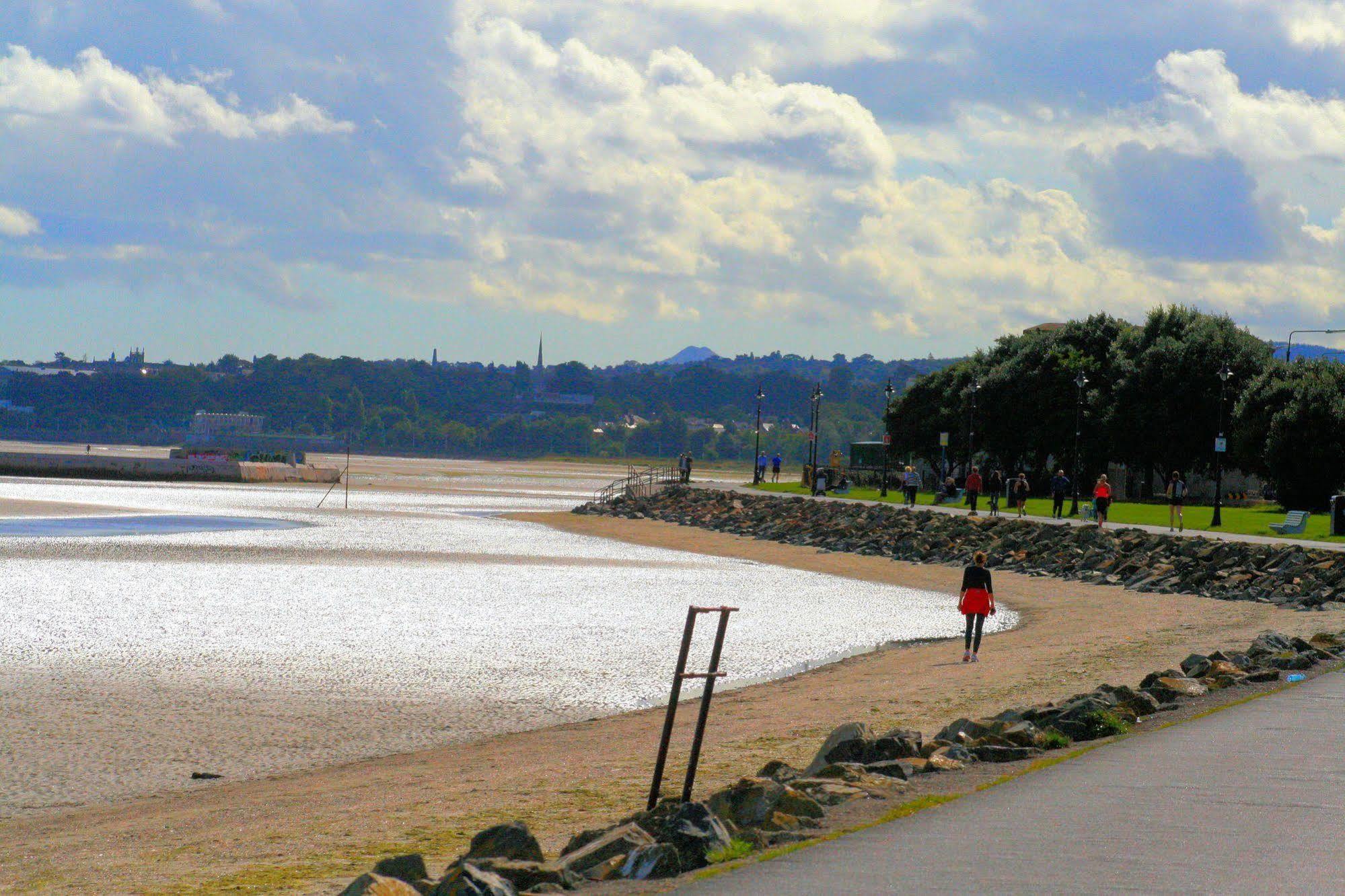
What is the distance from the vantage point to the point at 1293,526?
42312 mm

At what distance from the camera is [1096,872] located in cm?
693

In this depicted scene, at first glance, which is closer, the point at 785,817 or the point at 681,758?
the point at 785,817

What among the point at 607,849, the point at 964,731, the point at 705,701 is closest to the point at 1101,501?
the point at 964,731

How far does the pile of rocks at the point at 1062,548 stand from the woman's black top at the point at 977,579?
33.7 feet

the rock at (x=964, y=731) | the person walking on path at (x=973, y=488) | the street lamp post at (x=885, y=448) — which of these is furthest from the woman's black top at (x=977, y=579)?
the street lamp post at (x=885, y=448)

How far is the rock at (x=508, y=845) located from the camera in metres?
7.96

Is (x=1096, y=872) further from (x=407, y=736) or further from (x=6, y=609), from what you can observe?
(x=6, y=609)

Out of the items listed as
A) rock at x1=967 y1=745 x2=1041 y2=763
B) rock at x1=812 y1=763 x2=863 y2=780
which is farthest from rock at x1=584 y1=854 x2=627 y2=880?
rock at x1=967 y1=745 x2=1041 y2=763

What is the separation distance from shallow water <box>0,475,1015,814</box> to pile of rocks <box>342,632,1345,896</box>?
5.93 m

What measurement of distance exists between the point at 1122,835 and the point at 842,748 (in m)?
3.56

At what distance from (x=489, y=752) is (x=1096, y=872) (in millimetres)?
8805

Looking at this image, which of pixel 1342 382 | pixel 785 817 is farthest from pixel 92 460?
pixel 785 817

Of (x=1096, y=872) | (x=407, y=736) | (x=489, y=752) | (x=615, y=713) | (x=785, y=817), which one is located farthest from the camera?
(x=615, y=713)

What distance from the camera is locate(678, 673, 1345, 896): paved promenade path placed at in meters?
6.78
